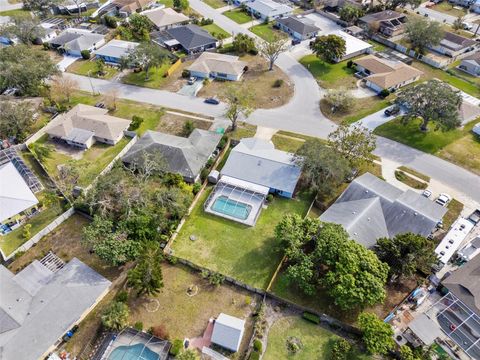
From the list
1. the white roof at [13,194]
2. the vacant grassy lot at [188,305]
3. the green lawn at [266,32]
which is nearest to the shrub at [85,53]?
the white roof at [13,194]

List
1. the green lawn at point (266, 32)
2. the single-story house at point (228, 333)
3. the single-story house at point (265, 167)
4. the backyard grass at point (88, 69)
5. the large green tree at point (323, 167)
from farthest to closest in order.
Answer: the green lawn at point (266, 32) → the backyard grass at point (88, 69) → the single-story house at point (265, 167) → the large green tree at point (323, 167) → the single-story house at point (228, 333)

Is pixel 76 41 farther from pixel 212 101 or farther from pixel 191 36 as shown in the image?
pixel 212 101

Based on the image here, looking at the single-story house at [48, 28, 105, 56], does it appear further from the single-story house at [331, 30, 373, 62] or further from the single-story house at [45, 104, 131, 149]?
the single-story house at [331, 30, 373, 62]

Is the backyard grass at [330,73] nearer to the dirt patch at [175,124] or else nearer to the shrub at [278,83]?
the shrub at [278,83]

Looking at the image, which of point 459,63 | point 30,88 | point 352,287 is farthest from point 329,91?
point 30,88

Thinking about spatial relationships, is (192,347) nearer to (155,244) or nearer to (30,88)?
(155,244)
